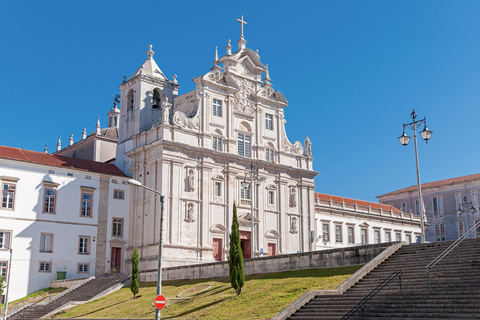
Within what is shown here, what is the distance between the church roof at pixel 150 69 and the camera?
54841 millimetres

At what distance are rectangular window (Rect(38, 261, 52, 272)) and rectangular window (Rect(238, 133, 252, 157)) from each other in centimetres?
1935

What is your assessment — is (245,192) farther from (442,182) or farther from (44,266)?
(442,182)

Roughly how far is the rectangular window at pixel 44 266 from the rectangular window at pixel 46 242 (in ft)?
3.28

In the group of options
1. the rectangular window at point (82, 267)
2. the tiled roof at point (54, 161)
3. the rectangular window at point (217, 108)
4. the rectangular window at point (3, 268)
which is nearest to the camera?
the rectangular window at point (3, 268)

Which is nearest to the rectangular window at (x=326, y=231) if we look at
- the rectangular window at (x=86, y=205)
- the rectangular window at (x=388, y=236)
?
the rectangular window at (x=388, y=236)

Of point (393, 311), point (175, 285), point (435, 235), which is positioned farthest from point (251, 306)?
point (435, 235)

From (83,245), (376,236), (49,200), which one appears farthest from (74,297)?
(376,236)

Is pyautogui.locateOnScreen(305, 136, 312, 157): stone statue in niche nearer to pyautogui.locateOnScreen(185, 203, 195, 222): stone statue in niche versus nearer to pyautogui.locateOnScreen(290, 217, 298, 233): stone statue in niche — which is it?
pyautogui.locateOnScreen(290, 217, 298, 233): stone statue in niche

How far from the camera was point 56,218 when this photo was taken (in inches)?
1804

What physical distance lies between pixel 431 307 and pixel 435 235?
2397 inches

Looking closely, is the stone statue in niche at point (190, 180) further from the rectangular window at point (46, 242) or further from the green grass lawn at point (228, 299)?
the green grass lawn at point (228, 299)

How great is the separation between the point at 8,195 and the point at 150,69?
18.7m

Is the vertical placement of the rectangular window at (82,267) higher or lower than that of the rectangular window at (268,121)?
lower

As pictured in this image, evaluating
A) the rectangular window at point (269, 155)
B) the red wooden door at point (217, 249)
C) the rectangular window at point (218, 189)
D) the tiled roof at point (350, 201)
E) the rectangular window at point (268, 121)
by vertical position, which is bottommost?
the red wooden door at point (217, 249)
